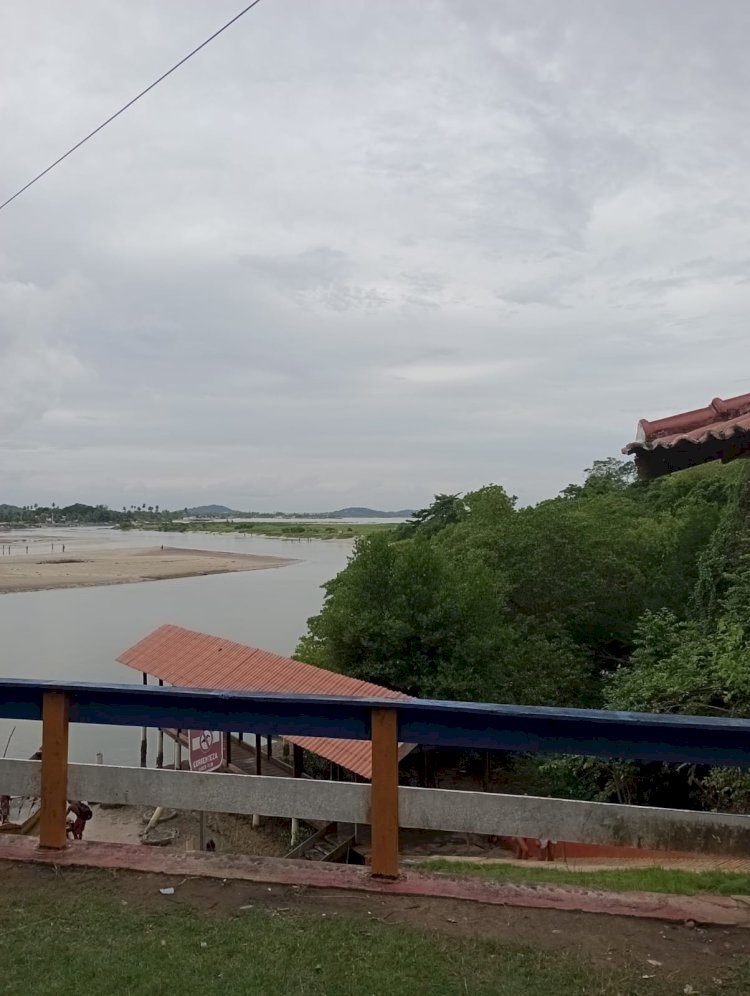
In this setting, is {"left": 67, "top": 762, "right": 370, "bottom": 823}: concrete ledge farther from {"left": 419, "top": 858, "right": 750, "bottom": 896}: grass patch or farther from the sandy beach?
the sandy beach

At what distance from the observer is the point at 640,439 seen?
215 inches

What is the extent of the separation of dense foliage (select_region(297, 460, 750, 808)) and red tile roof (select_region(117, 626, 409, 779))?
3.73 metres

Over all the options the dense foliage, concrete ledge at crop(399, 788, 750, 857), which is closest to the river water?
the dense foliage

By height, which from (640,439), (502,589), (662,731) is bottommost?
(502,589)

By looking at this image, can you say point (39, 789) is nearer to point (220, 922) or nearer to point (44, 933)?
point (44, 933)

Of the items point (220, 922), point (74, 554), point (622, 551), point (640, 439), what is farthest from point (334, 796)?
point (74, 554)

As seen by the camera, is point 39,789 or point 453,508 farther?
point 453,508

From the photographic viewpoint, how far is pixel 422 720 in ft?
11.0

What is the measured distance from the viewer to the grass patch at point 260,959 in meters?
2.62

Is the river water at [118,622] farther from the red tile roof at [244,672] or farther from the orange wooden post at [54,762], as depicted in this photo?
the orange wooden post at [54,762]

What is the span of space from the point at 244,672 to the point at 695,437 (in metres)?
12.9

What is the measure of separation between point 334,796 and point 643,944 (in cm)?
135

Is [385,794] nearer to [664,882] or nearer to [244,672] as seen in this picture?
[664,882]

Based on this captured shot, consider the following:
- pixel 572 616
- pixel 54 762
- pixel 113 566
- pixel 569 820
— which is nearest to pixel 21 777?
pixel 54 762
